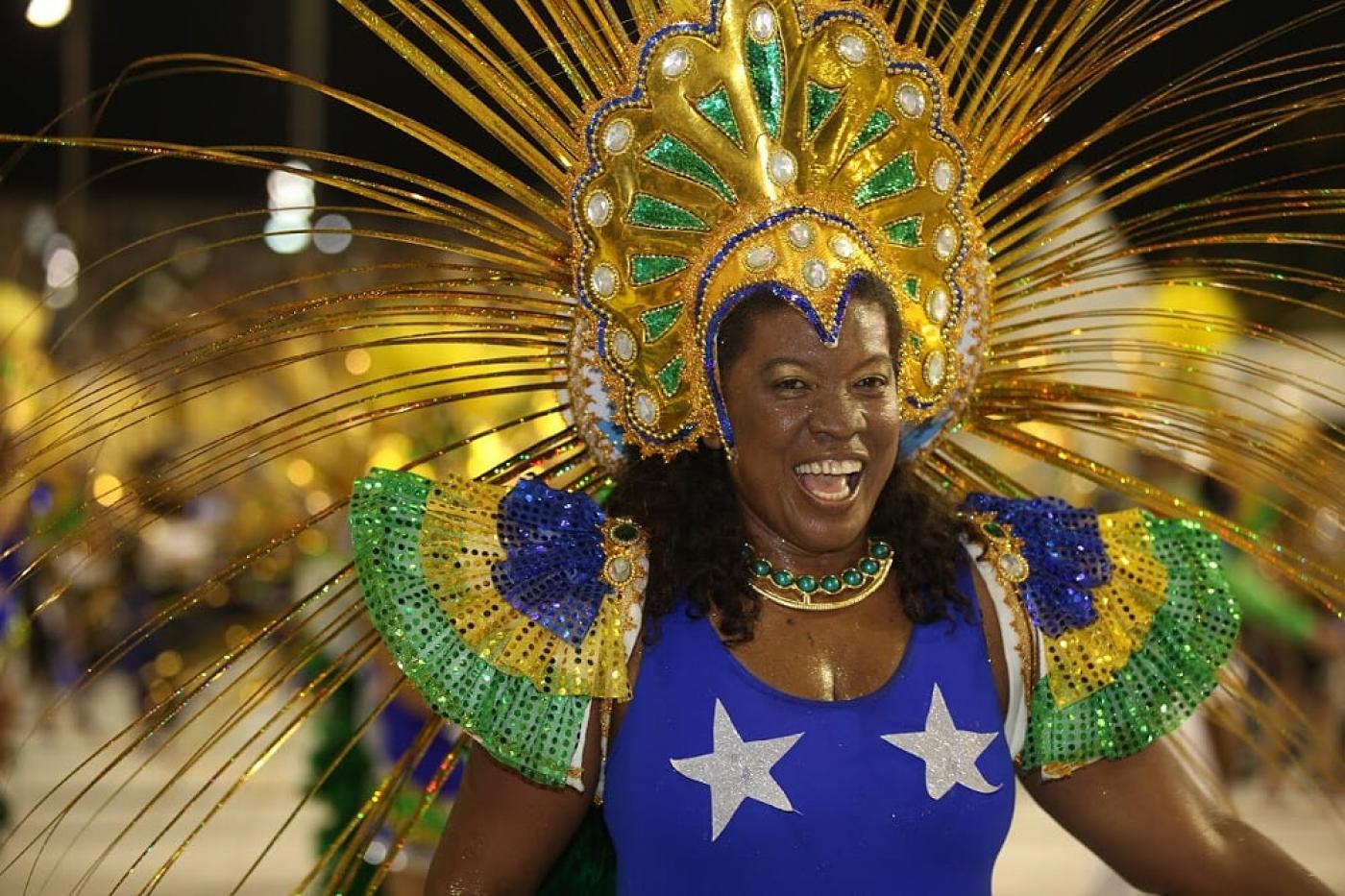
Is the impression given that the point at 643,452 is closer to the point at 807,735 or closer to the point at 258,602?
the point at 807,735

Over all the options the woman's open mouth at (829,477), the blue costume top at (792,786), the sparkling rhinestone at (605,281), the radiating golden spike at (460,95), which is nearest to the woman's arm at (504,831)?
the blue costume top at (792,786)

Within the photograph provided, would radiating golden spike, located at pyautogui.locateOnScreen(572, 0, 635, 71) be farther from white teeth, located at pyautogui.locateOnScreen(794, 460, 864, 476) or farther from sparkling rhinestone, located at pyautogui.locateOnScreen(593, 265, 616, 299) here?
white teeth, located at pyautogui.locateOnScreen(794, 460, 864, 476)

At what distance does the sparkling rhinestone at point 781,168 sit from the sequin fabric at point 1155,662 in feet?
2.36

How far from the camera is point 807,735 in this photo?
7.23 ft

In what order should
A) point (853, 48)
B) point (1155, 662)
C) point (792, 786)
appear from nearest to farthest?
point (792, 786)
point (853, 48)
point (1155, 662)

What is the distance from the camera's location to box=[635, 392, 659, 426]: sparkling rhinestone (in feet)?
7.78

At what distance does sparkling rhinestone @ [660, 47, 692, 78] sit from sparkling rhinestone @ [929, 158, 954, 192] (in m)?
0.37

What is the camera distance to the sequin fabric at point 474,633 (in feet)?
7.27

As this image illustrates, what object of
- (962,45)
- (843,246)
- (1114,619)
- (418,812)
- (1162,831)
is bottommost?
(1162,831)

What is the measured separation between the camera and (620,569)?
2.34 metres

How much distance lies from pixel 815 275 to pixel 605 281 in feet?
0.96

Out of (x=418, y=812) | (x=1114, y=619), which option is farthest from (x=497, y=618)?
(x=1114, y=619)

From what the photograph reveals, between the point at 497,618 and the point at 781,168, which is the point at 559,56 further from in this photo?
the point at 497,618

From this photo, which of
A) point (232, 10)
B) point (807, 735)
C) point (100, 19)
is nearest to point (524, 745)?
point (807, 735)
